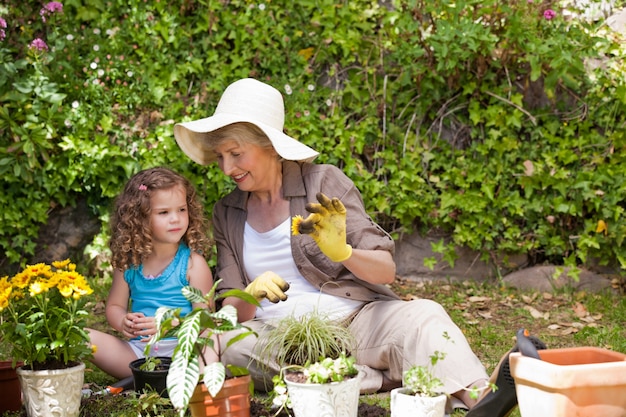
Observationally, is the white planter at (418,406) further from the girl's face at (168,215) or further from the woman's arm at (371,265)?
the girl's face at (168,215)

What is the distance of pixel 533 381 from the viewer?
196cm

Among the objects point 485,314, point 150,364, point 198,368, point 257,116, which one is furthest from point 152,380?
point 485,314

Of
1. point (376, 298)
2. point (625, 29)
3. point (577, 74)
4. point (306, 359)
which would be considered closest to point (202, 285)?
point (376, 298)

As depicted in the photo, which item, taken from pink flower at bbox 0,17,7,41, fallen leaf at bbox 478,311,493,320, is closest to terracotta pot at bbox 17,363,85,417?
fallen leaf at bbox 478,311,493,320

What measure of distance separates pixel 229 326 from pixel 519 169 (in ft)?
9.42

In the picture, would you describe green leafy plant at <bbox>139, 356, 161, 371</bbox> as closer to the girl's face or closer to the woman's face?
the girl's face

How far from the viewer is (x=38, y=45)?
181 inches

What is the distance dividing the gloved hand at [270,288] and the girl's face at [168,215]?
2.25ft

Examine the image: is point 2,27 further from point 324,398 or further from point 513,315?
point 324,398

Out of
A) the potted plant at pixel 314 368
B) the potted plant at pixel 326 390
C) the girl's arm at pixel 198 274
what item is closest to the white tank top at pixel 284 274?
the girl's arm at pixel 198 274

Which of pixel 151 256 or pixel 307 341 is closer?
pixel 307 341

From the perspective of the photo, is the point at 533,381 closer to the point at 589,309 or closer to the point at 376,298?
the point at 376,298

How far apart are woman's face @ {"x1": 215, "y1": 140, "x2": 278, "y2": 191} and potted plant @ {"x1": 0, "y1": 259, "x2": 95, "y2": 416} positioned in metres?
0.78

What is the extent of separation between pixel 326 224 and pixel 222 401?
0.62 meters
